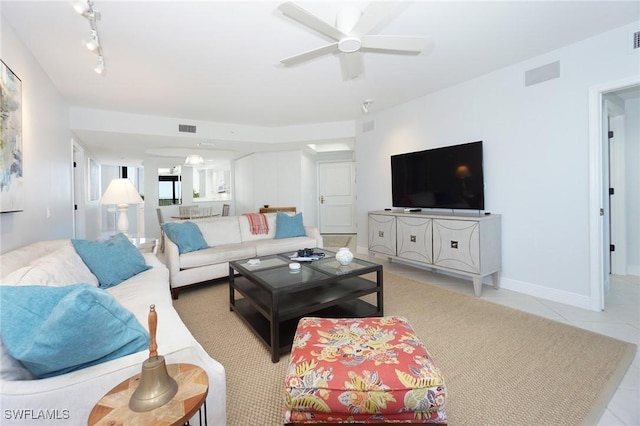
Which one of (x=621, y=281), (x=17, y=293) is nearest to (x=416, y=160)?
(x=621, y=281)

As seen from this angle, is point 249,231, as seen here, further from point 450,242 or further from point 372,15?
point 372,15

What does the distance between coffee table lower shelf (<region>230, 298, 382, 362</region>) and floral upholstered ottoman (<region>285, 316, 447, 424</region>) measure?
801mm

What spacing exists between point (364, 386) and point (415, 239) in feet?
9.49

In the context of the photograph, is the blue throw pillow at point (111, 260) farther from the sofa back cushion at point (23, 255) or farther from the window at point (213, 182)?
the window at point (213, 182)

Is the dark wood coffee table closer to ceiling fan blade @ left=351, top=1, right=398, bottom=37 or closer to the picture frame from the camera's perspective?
the picture frame

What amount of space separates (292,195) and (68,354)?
6.31 metres

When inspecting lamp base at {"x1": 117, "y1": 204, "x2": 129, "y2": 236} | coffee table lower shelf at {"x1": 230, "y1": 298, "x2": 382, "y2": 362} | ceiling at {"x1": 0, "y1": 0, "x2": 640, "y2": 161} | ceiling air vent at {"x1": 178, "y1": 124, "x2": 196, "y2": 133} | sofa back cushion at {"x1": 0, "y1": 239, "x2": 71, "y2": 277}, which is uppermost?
ceiling at {"x1": 0, "y1": 0, "x2": 640, "y2": 161}

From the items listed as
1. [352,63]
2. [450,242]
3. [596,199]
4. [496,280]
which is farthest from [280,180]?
[596,199]

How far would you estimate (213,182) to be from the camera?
1017cm

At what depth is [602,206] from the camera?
2805 millimetres

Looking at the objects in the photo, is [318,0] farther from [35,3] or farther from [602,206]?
[602,206]

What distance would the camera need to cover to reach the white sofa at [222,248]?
11.1 ft

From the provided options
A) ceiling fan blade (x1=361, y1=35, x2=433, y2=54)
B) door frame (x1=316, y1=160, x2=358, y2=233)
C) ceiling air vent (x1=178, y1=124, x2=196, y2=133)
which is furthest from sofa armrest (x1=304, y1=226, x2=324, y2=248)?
door frame (x1=316, y1=160, x2=358, y2=233)

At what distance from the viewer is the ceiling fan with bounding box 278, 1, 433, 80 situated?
1.82 meters
